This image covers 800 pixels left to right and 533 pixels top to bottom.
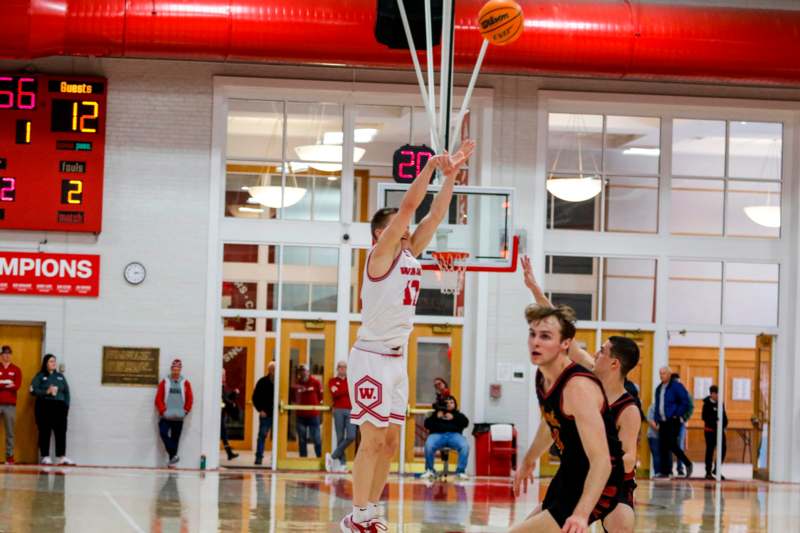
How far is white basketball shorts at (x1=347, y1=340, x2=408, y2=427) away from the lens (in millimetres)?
8234

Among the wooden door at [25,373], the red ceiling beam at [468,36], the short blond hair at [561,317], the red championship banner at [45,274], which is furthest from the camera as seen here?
the wooden door at [25,373]

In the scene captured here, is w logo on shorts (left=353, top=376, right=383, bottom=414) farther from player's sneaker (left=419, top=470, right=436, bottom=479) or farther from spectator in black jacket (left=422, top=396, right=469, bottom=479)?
spectator in black jacket (left=422, top=396, right=469, bottom=479)

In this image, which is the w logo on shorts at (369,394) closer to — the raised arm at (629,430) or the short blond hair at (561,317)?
the raised arm at (629,430)

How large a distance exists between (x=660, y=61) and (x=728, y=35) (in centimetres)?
121

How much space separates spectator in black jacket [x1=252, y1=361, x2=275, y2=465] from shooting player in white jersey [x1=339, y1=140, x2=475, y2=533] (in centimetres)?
1303

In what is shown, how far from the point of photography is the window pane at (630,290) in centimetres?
2233

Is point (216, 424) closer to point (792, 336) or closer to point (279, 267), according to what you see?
point (279, 267)

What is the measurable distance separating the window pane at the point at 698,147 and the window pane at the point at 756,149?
22 centimetres

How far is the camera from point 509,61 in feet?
Answer: 65.4

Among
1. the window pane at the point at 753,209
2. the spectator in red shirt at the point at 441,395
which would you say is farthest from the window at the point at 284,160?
the window pane at the point at 753,209

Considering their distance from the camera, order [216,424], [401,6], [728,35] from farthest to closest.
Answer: [216,424]
[728,35]
[401,6]

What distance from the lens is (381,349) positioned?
833 centimetres

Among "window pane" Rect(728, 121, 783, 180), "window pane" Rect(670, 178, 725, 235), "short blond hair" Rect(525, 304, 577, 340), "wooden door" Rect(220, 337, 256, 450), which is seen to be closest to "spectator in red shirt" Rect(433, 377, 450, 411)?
"wooden door" Rect(220, 337, 256, 450)

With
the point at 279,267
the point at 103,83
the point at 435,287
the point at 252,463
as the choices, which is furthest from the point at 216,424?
the point at 103,83
